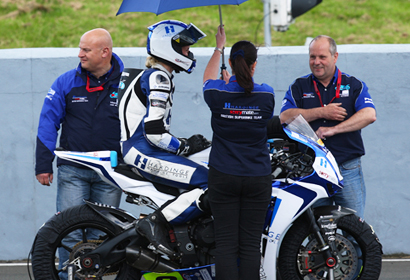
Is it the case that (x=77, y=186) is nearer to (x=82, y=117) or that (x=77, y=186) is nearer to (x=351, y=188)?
(x=82, y=117)

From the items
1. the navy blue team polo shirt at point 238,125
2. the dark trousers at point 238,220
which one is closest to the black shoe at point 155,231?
the dark trousers at point 238,220

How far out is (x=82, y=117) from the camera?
4.45 meters

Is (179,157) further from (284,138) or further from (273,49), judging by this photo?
(273,49)

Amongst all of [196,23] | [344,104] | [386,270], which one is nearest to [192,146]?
[344,104]

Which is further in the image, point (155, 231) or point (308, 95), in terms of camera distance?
point (308, 95)

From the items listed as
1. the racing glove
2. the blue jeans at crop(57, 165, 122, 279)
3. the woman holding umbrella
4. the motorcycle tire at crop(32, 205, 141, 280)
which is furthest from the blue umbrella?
the motorcycle tire at crop(32, 205, 141, 280)

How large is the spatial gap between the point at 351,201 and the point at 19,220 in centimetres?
317

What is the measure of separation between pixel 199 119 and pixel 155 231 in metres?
1.98

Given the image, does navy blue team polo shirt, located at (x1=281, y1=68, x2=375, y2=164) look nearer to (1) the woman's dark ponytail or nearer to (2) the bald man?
(1) the woman's dark ponytail

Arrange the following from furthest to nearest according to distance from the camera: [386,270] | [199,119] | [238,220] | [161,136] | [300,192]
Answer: [199,119] → [386,270] → [300,192] → [161,136] → [238,220]

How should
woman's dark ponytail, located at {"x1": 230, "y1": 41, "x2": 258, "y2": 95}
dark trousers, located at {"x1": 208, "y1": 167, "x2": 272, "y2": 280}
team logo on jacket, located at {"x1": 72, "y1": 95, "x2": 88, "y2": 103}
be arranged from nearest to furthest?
1. woman's dark ponytail, located at {"x1": 230, "y1": 41, "x2": 258, "y2": 95}
2. dark trousers, located at {"x1": 208, "y1": 167, "x2": 272, "y2": 280}
3. team logo on jacket, located at {"x1": 72, "y1": 95, "x2": 88, "y2": 103}

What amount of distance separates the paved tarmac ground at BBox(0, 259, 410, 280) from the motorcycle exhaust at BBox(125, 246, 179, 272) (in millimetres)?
1698

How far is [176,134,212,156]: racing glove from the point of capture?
155 inches

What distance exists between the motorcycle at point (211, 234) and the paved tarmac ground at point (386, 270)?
1172 mm
